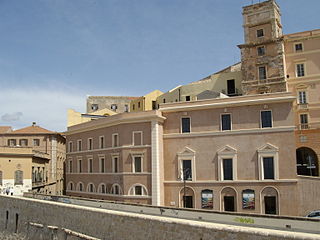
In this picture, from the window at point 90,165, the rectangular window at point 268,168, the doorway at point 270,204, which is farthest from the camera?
the window at point 90,165

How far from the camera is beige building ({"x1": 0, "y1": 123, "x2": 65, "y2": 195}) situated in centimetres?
4159

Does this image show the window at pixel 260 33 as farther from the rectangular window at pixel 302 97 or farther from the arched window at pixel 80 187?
the arched window at pixel 80 187

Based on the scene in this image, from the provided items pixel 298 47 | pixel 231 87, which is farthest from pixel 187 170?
pixel 298 47

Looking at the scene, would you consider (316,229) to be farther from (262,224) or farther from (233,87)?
(233,87)

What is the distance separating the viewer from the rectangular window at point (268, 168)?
1151 inches

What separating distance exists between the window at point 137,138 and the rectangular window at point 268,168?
1119 cm

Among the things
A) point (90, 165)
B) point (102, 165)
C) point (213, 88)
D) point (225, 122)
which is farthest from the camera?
point (213, 88)

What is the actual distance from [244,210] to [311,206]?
5344 mm

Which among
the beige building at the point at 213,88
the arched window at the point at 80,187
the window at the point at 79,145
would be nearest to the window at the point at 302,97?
the beige building at the point at 213,88

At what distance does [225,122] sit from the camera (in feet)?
103

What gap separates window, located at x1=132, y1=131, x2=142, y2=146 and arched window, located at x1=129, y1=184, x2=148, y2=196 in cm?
384

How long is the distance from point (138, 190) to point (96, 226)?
1478 centimetres

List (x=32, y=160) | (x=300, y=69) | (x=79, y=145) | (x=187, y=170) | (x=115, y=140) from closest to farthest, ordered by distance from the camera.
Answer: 1. (x=187, y=170)
2. (x=115, y=140)
3. (x=300, y=69)
4. (x=79, y=145)
5. (x=32, y=160)

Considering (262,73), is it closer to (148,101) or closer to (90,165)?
(148,101)
